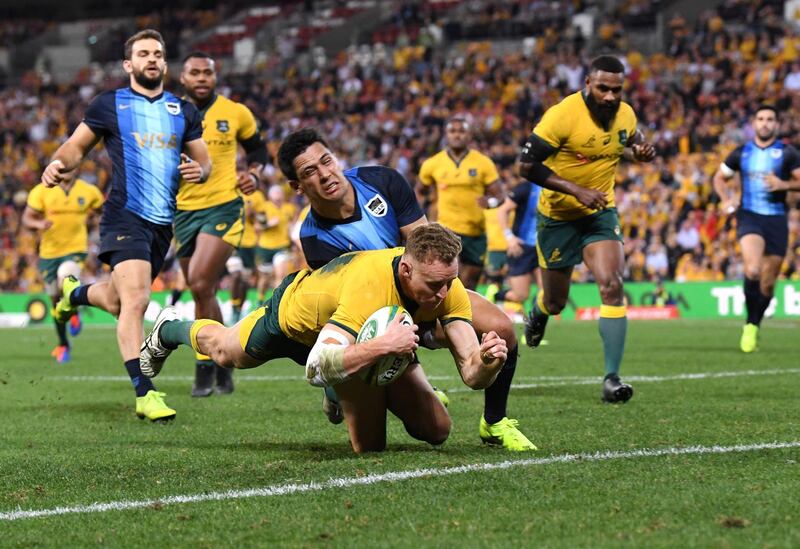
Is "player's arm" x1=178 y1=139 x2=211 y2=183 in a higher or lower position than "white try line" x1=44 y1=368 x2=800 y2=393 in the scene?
higher

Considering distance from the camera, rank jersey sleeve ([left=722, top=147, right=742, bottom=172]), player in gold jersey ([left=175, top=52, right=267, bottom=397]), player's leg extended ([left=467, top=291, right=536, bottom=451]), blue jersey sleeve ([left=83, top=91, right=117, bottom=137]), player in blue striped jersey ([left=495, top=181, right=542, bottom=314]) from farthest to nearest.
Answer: player in blue striped jersey ([left=495, top=181, right=542, bottom=314]) < jersey sleeve ([left=722, top=147, right=742, bottom=172]) < player in gold jersey ([left=175, top=52, right=267, bottom=397]) < blue jersey sleeve ([left=83, top=91, right=117, bottom=137]) < player's leg extended ([left=467, top=291, right=536, bottom=451])

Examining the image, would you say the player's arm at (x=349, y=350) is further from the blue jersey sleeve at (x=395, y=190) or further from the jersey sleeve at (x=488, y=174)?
the jersey sleeve at (x=488, y=174)

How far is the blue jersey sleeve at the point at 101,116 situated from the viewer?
328 inches

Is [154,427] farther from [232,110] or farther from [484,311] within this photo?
[232,110]

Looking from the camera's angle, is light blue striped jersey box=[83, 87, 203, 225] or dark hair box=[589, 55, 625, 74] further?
dark hair box=[589, 55, 625, 74]

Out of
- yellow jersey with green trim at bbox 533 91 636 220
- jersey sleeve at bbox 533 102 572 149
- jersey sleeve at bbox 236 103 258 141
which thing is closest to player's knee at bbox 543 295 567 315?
yellow jersey with green trim at bbox 533 91 636 220

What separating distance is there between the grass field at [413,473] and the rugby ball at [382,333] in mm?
439

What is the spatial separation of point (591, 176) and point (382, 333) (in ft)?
14.9

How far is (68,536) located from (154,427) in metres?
3.32

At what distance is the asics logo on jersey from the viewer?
845 cm

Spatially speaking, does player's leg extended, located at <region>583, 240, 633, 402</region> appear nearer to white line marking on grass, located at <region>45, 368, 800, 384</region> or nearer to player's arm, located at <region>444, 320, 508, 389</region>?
white line marking on grass, located at <region>45, 368, 800, 384</region>

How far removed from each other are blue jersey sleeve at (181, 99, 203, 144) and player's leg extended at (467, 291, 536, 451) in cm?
309

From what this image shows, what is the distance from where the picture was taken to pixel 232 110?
33.7 feet

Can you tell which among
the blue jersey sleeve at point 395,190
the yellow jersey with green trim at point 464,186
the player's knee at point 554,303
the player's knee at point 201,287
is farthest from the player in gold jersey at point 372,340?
the yellow jersey with green trim at point 464,186
